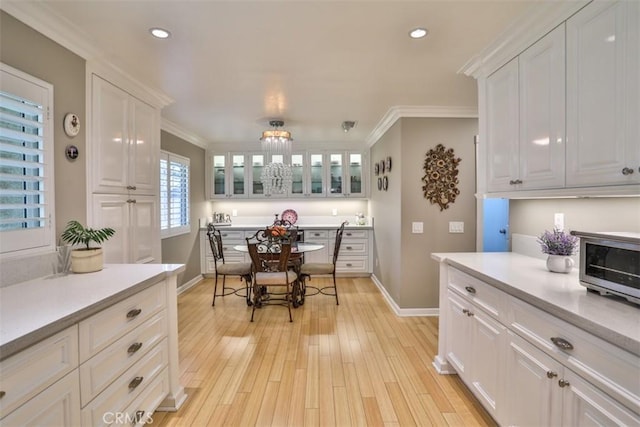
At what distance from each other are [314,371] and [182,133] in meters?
3.91

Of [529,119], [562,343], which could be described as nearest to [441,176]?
[529,119]

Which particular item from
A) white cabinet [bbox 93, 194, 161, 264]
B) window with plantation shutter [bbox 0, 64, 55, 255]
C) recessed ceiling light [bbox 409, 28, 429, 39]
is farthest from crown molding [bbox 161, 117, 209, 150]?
recessed ceiling light [bbox 409, 28, 429, 39]

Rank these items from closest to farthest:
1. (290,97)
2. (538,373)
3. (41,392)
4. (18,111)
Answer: (41,392) → (538,373) → (18,111) → (290,97)

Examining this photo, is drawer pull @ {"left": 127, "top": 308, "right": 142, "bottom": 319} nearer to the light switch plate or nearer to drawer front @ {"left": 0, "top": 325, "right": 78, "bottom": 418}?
drawer front @ {"left": 0, "top": 325, "right": 78, "bottom": 418}

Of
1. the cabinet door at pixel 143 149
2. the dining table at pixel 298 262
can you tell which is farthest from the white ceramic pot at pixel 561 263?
the cabinet door at pixel 143 149

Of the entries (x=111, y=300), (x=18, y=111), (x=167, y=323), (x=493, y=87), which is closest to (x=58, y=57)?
(x=18, y=111)

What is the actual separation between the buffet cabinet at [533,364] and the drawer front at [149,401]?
1.96 m

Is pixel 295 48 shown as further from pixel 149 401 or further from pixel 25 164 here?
pixel 149 401

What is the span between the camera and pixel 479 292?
6.36 ft

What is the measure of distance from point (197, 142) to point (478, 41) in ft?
14.8

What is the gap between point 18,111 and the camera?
164 cm

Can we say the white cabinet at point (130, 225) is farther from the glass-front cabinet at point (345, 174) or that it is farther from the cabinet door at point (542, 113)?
the glass-front cabinet at point (345, 174)

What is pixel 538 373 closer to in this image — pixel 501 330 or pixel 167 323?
pixel 501 330

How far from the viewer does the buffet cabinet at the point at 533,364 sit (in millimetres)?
1044
